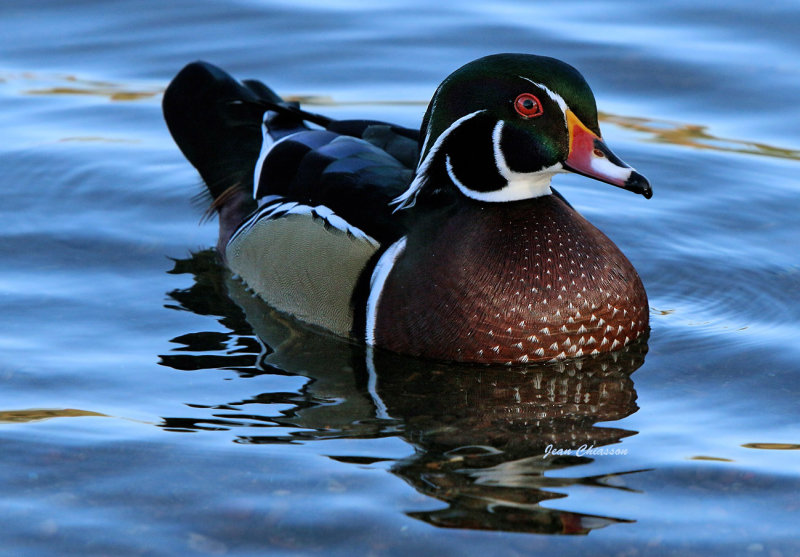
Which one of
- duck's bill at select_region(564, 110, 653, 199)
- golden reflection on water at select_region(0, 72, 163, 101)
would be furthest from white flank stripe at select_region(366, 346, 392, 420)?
golden reflection on water at select_region(0, 72, 163, 101)

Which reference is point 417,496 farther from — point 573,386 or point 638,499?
point 573,386

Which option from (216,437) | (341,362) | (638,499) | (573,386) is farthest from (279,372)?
(638,499)

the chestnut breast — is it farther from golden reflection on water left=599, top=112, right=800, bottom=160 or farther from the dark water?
golden reflection on water left=599, top=112, right=800, bottom=160

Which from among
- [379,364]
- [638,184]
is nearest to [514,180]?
[638,184]

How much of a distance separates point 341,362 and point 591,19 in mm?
5831

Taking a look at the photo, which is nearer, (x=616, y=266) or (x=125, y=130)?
(x=616, y=266)

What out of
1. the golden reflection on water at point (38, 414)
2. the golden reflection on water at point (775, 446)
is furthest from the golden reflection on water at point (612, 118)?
the golden reflection on water at point (38, 414)

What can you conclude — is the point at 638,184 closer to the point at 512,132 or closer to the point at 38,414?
the point at 512,132

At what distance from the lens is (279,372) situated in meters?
6.46

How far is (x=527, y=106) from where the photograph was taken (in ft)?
20.4

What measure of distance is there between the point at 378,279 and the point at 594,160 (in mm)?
1183

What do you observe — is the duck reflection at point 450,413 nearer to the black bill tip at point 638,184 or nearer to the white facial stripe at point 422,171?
the white facial stripe at point 422,171
